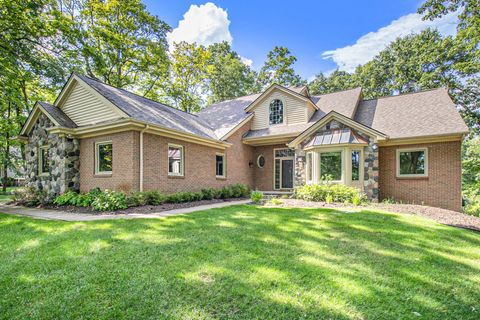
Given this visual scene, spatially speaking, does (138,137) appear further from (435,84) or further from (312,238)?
(435,84)

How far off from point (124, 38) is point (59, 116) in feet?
40.6

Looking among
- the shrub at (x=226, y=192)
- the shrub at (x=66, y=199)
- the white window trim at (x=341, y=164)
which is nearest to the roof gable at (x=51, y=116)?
the shrub at (x=66, y=199)

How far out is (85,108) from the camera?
36.9 feet

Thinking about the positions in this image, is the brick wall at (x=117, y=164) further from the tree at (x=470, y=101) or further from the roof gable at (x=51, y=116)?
the tree at (x=470, y=101)

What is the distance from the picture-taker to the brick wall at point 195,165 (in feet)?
33.4

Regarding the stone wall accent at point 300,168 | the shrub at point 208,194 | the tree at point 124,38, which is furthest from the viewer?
the tree at point 124,38

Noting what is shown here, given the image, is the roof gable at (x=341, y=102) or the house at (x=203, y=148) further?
the roof gable at (x=341, y=102)

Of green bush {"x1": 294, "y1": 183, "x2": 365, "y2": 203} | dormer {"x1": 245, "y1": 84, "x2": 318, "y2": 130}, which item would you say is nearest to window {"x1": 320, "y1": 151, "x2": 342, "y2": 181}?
green bush {"x1": 294, "y1": 183, "x2": 365, "y2": 203}

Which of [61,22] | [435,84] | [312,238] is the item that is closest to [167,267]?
[312,238]

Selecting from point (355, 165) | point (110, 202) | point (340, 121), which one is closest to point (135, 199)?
point (110, 202)

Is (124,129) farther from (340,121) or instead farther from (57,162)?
(340,121)

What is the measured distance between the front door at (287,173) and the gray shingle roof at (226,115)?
3667 mm

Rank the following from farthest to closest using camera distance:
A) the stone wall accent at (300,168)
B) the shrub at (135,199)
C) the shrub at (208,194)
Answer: the stone wall accent at (300,168) < the shrub at (208,194) < the shrub at (135,199)

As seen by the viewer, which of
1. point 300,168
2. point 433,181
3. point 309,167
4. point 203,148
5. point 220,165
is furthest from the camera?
point 220,165
